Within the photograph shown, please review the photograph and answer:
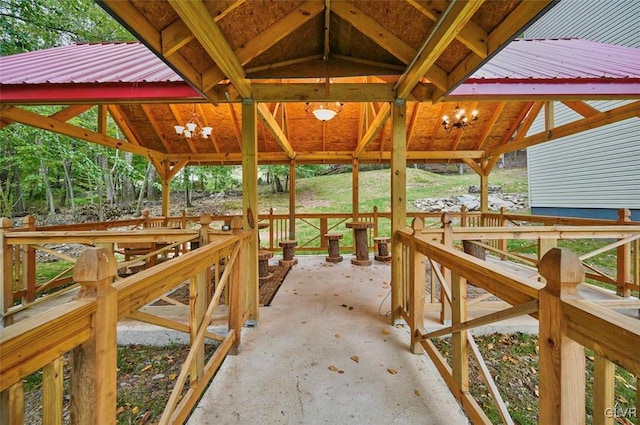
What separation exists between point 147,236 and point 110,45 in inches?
213

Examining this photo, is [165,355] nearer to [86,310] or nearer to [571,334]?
[86,310]

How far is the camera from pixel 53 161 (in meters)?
7.95

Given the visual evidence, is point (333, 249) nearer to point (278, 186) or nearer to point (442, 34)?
point (442, 34)

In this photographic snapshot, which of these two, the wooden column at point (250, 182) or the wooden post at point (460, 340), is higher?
the wooden column at point (250, 182)

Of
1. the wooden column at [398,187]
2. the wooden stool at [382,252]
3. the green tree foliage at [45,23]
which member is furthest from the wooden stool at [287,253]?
the green tree foliage at [45,23]

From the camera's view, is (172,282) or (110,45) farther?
(110,45)

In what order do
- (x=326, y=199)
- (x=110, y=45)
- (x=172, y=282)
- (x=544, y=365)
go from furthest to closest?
(x=326, y=199) < (x=110, y=45) < (x=172, y=282) < (x=544, y=365)

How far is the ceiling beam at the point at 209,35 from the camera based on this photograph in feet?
5.26

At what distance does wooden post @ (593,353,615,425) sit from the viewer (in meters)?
0.87

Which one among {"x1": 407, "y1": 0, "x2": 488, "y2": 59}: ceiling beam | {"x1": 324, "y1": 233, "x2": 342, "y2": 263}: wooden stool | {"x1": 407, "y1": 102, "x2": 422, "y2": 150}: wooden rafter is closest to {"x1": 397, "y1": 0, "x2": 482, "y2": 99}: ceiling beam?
{"x1": 407, "y1": 0, "x2": 488, "y2": 59}: ceiling beam

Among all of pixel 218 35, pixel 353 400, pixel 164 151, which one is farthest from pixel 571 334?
pixel 164 151

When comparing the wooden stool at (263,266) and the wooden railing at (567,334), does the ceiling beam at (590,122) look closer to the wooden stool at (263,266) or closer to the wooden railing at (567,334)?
the wooden railing at (567,334)

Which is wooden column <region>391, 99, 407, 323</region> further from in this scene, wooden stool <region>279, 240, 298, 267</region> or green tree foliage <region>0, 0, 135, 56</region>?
green tree foliage <region>0, 0, 135, 56</region>

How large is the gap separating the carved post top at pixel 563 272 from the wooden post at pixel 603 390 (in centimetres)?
24
